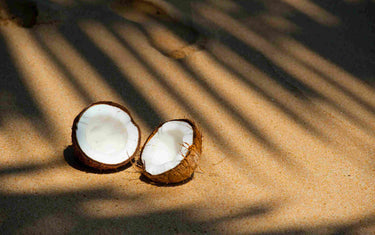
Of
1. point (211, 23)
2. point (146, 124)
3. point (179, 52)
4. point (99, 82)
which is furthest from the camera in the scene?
point (211, 23)

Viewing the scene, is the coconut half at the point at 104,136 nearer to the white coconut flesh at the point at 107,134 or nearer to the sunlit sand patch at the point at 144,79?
the white coconut flesh at the point at 107,134

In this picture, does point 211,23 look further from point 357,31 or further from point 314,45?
point 357,31

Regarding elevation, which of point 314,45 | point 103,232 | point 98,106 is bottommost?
point 103,232

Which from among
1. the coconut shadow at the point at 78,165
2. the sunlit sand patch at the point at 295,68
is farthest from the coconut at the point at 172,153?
the sunlit sand patch at the point at 295,68

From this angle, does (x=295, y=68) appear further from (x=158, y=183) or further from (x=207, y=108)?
(x=158, y=183)

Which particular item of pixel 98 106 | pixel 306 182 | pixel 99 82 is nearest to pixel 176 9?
pixel 99 82
